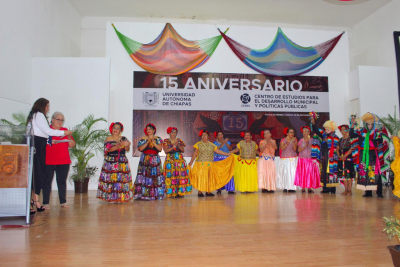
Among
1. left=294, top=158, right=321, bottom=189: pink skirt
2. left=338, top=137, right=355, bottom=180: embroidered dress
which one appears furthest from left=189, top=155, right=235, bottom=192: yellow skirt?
left=338, top=137, right=355, bottom=180: embroidered dress

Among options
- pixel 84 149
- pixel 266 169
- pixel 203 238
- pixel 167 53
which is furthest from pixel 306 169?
pixel 84 149

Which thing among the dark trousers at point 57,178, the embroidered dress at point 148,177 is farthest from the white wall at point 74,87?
the dark trousers at point 57,178

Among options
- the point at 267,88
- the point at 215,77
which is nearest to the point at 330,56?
the point at 267,88

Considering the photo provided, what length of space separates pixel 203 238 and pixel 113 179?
288cm

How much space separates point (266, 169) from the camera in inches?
289

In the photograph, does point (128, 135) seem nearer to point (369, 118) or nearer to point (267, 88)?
point (267, 88)

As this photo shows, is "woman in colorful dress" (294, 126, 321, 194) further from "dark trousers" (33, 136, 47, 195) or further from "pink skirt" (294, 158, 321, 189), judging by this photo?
"dark trousers" (33, 136, 47, 195)

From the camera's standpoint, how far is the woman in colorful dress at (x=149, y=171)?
579 centimetres

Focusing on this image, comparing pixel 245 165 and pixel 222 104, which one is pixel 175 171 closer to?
pixel 245 165

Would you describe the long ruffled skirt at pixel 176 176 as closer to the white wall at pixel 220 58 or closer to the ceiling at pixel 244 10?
the white wall at pixel 220 58

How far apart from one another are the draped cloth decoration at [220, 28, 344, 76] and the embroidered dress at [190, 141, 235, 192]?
352 cm

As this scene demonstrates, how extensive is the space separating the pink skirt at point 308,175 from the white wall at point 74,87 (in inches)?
184

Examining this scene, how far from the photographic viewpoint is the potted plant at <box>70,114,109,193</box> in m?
7.32

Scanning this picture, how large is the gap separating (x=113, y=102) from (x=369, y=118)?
6.17m
